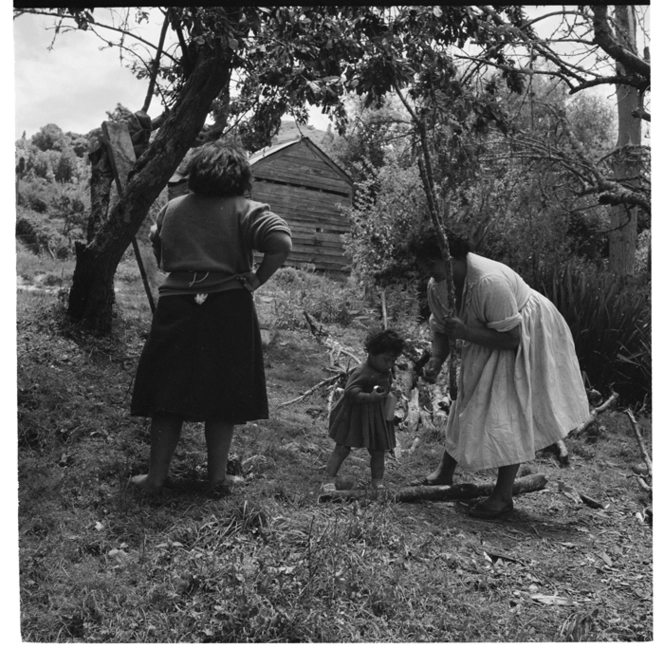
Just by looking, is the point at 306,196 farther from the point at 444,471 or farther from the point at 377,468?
the point at 377,468

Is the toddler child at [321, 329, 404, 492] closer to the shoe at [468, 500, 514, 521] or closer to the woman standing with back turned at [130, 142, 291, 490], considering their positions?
the shoe at [468, 500, 514, 521]

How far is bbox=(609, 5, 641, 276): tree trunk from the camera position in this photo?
6598mm

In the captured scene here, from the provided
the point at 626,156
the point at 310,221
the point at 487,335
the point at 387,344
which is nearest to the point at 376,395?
the point at 387,344

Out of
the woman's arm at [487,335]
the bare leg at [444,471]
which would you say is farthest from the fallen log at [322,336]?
the woman's arm at [487,335]

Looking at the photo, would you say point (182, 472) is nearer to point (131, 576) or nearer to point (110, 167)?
point (131, 576)

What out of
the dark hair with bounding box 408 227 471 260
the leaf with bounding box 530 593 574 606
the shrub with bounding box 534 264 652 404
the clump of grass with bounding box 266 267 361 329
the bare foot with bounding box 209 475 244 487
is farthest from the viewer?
the clump of grass with bounding box 266 267 361 329

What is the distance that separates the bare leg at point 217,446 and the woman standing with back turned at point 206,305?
31mm

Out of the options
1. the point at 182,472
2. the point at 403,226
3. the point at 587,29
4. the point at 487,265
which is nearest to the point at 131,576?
the point at 182,472

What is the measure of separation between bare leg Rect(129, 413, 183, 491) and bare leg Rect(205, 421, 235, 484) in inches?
6.0

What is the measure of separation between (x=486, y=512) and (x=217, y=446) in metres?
1.56

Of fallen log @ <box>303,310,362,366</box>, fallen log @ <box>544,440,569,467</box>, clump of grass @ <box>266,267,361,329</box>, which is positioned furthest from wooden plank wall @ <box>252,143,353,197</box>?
fallen log @ <box>544,440,569,467</box>

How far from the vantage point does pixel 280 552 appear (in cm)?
293

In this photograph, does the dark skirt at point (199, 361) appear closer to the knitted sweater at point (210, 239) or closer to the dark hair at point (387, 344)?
the knitted sweater at point (210, 239)

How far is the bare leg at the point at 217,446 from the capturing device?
3.36m
